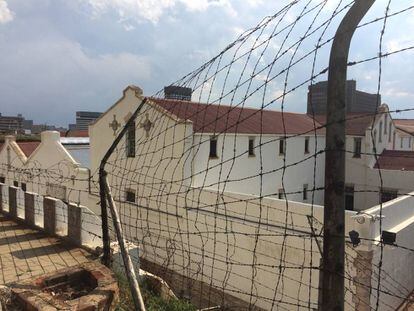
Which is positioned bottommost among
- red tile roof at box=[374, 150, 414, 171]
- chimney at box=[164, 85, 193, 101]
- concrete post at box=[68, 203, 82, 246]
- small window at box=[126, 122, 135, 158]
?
concrete post at box=[68, 203, 82, 246]

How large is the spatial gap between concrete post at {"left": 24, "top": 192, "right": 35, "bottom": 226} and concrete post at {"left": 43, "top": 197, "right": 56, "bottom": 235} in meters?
0.76

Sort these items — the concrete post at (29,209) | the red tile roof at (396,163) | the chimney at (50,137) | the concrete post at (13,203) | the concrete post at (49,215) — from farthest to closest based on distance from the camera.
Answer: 1. the red tile roof at (396,163)
2. the chimney at (50,137)
3. the concrete post at (13,203)
4. the concrete post at (29,209)
5. the concrete post at (49,215)

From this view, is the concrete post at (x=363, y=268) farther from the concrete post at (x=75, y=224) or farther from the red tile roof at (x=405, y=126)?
the red tile roof at (x=405, y=126)

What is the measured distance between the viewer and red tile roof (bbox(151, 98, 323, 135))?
639 inches

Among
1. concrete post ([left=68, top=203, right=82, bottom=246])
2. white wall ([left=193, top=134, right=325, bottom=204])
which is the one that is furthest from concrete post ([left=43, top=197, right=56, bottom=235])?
white wall ([left=193, top=134, right=325, bottom=204])

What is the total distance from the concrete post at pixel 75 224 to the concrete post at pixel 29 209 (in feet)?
6.17

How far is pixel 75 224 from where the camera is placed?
8.86 meters

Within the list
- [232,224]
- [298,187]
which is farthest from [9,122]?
[232,224]

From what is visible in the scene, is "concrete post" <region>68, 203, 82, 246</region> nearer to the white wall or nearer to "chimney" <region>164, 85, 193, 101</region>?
"chimney" <region>164, 85, 193, 101</region>

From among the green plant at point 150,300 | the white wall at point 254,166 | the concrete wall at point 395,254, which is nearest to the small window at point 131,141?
the white wall at point 254,166

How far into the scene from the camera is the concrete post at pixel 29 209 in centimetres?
1030

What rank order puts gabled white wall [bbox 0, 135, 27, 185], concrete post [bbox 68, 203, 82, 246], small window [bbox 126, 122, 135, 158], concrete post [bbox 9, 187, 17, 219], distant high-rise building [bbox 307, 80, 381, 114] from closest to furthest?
distant high-rise building [bbox 307, 80, 381, 114] → concrete post [bbox 68, 203, 82, 246] → concrete post [bbox 9, 187, 17, 219] → small window [bbox 126, 122, 135, 158] → gabled white wall [bbox 0, 135, 27, 185]

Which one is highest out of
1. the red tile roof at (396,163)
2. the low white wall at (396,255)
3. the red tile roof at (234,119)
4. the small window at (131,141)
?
the red tile roof at (234,119)

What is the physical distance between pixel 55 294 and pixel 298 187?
63.1 feet
